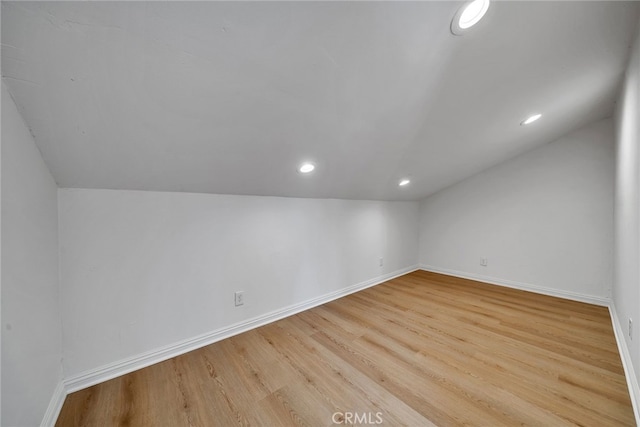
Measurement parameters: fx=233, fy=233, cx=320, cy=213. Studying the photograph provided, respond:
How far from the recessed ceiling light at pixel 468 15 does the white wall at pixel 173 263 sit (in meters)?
1.78

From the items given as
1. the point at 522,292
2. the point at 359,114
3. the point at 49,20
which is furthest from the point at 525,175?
the point at 49,20

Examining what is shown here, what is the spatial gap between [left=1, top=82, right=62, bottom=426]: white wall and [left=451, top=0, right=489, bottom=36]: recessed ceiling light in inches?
70.1

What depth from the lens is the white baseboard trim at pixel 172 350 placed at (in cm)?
144

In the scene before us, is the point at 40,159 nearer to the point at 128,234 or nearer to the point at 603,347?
the point at 128,234

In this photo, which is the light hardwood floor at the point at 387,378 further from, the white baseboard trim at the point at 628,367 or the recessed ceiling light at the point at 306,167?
the recessed ceiling light at the point at 306,167

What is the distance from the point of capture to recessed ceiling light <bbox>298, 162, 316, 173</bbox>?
1841mm

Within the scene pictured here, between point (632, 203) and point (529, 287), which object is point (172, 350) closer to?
point (632, 203)

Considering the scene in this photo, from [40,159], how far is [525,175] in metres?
4.50

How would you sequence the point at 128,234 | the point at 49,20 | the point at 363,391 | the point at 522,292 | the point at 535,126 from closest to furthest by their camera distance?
the point at 49,20 → the point at 363,391 → the point at 128,234 → the point at 535,126 → the point at 522,292

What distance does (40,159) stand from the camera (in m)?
1.14

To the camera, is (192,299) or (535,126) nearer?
(192,299)

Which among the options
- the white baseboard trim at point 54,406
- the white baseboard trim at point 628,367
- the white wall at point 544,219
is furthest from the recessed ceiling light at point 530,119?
the white baseboard trim at point 54,406

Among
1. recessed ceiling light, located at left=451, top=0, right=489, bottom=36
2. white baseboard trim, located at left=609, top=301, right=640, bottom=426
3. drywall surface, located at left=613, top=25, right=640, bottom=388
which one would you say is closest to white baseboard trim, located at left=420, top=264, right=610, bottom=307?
white baseboard trim, located at left=609, top=301, right=640, bottom=426
